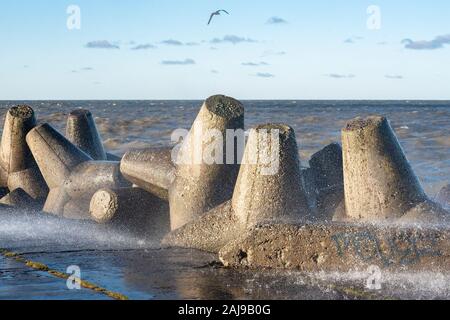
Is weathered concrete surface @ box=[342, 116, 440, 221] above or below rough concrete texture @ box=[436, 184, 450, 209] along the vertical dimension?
above

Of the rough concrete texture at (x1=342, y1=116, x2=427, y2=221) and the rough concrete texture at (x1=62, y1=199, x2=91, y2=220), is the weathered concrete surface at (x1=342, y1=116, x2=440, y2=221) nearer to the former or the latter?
the rough concrete texture at (x1=342, y1=116, x2=427, y2=221)

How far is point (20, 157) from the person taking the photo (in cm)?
1216

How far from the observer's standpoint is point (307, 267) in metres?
6.95

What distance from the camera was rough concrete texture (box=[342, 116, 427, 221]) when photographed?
8.27 metres

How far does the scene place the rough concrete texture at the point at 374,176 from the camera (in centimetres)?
827

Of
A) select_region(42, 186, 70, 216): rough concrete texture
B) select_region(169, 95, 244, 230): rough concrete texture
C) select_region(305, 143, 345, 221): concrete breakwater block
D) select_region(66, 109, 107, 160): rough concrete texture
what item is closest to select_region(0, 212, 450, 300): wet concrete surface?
select_region(169, 95, 244, 230): rough concrete texture

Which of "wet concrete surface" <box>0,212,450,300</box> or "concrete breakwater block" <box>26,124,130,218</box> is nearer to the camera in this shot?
"wet concrete surface" <box>0,212,450,300</box>

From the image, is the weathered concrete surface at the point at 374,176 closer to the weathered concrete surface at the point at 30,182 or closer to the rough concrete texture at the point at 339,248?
the rough concrete texture at the point at 339,248

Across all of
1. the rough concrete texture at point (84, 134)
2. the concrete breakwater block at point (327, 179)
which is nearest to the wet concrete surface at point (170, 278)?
the concrete breakwater block at point (327, 179)

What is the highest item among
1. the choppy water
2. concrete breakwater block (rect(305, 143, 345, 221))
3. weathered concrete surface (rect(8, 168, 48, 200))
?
concrete breakwater block (rect(305, 143, 345, 221))

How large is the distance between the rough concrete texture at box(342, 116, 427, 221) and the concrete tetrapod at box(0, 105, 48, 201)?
520 centimetres

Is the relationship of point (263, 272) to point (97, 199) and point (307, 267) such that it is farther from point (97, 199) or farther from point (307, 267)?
point (97, 199)

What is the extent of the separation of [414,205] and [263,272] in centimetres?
213
